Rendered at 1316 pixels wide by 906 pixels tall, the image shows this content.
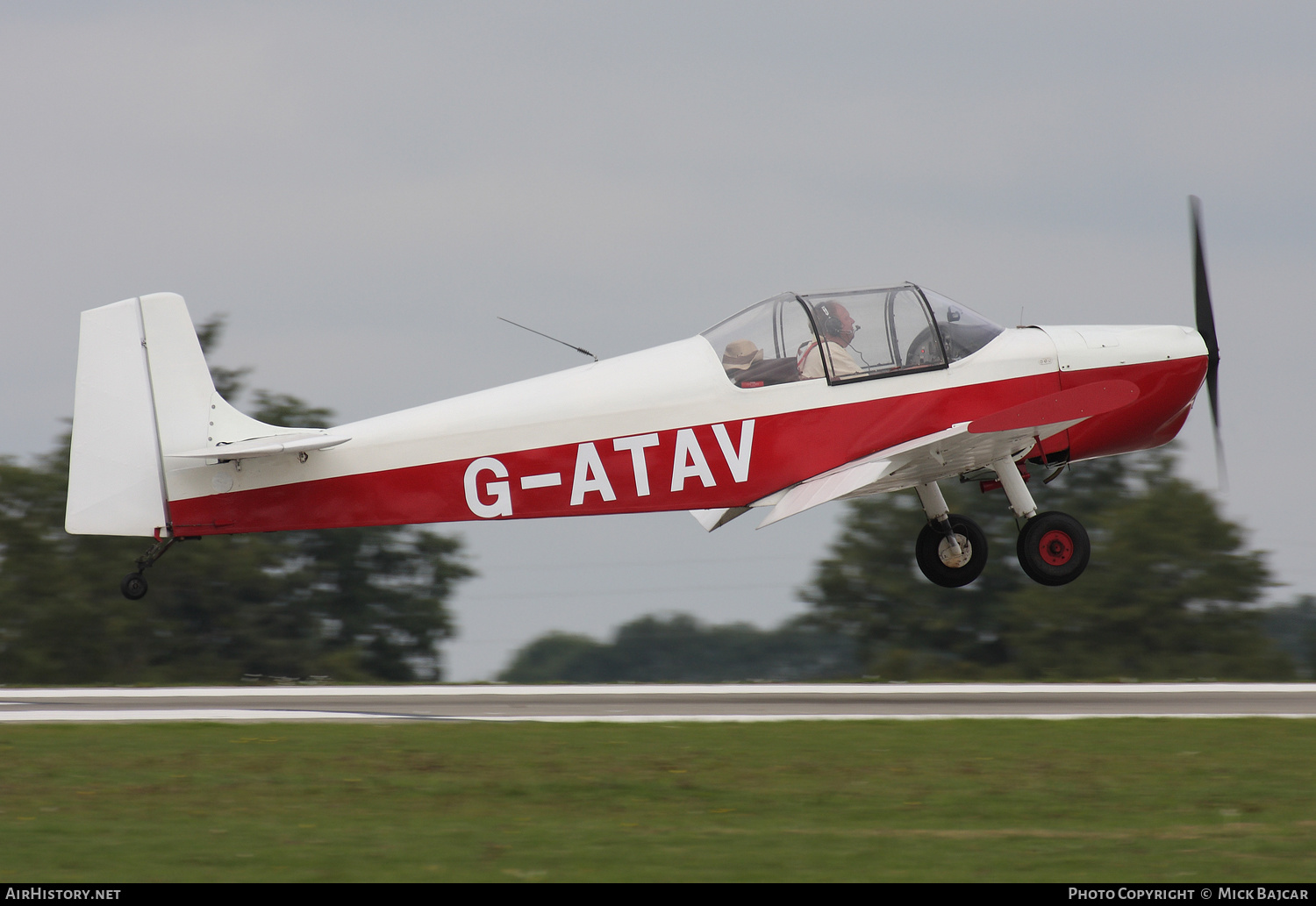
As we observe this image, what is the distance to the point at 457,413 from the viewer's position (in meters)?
12.2

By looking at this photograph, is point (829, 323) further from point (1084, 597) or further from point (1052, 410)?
point (1084, 597)

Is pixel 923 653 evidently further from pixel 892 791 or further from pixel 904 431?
pixel 892 791

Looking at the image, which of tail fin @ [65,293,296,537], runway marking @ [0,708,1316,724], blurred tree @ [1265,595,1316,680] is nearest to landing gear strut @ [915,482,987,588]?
runway marking @ [0,708,1316,724]

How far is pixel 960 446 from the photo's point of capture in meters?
12.4

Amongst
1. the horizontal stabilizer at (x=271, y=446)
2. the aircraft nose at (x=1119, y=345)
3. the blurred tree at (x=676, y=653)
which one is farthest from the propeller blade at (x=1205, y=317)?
the blurred tree at (x=676, y=653)

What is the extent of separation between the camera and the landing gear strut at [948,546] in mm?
13766

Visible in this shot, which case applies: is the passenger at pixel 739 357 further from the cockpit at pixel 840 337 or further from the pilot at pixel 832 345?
the pilot at pixel 832 345

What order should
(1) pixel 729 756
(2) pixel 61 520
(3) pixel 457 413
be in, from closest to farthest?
(1) pixel 729 756
(3) pixel 457 413
(2) pixel 61 520

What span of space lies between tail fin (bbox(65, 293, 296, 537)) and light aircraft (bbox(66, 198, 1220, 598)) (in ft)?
0.05

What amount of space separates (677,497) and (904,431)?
6.98 feet

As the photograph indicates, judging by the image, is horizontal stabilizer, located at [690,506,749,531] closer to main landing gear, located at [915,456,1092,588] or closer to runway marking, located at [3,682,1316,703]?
main landing gear, located at [915,456,1092,588]

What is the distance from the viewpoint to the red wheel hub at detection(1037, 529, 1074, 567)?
12656 millimetres
